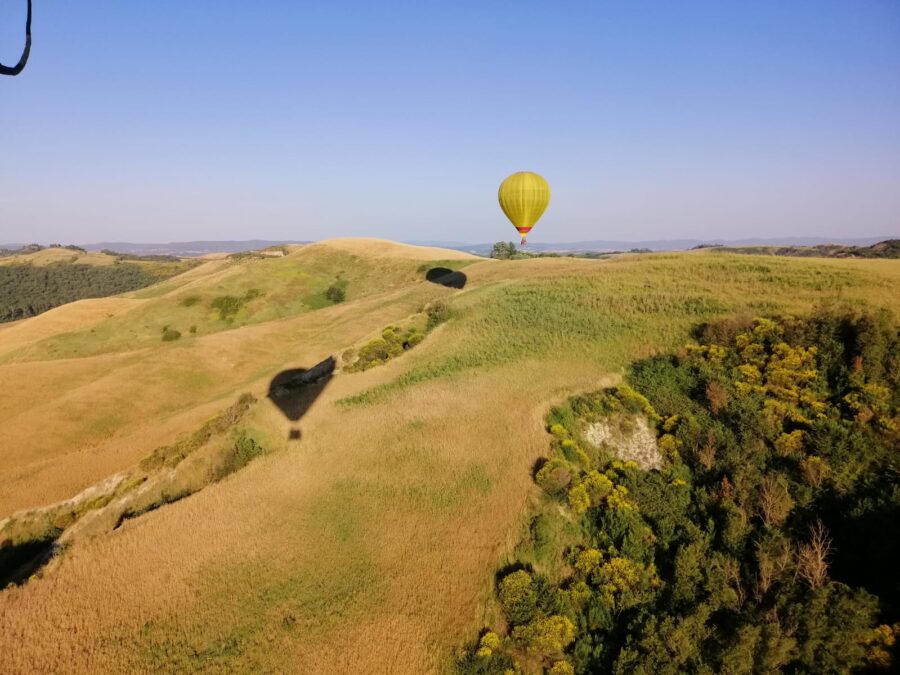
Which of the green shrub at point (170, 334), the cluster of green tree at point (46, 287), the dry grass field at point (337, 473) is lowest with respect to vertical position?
the cluster of green tree at point (46, 287)

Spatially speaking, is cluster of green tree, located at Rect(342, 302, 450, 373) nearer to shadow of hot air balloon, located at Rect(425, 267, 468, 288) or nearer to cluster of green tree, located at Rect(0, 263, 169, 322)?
shadow of hot air balloon, located at Rect(425, 267, 468, 288)

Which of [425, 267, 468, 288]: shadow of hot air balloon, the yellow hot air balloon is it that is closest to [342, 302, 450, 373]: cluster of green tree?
the yellow hot air balloon

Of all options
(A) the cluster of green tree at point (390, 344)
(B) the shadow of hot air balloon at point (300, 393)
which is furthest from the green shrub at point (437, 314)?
(B) the shadow of hot air balloon at point (300, 393)

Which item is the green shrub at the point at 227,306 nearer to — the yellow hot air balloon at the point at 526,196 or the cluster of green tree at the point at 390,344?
the cluster of green tree at the point at 390,344

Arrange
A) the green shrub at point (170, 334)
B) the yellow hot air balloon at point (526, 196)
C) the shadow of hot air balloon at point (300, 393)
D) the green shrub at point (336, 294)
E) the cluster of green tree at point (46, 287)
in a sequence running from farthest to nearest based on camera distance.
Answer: the cluster of green tree at point (46, 287) → the green shrub at point (336, 294) → the green shrub at point (170, 334) → the yellow hot air balloon at point (526, 196) → the shadow of hot air balloon at point (300, 393)

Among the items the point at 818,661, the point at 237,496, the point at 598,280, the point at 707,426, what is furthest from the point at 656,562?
the point at 598,280

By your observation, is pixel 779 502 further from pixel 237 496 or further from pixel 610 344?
→ pixel 237 496
